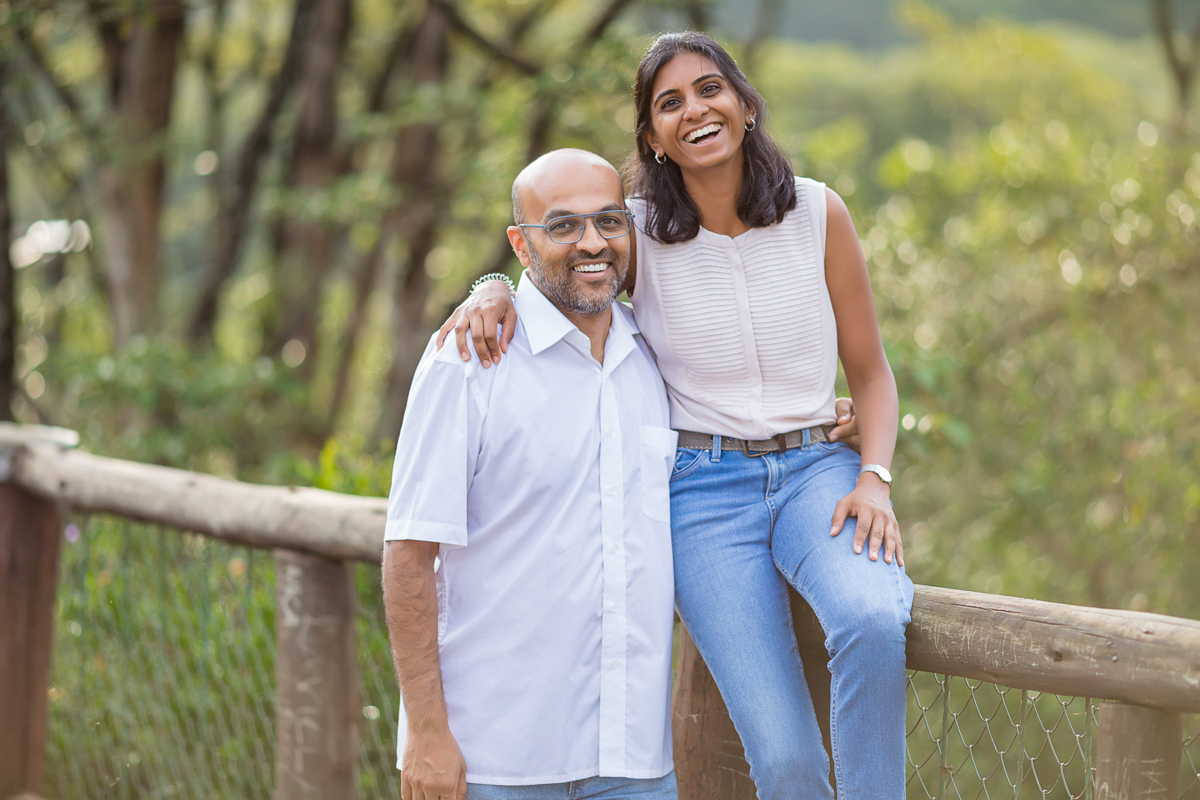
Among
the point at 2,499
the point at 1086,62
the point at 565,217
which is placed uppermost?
the point at 1086,62

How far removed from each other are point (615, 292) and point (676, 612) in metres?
0.64

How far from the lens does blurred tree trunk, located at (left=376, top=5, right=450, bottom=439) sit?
726 centimetres

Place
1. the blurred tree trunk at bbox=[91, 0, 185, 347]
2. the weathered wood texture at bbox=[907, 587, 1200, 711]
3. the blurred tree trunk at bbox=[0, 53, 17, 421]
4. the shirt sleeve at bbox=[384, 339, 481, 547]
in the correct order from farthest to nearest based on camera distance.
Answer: the blurred tree trunk at bbox=[91, 0, 185, 347]
the blurred tree trunk at bbox=[0, 53, 17, 421]
the shirt sleeve at bbox=[384, 339, 481, 547]
the weathered wood texture at bbox=[907, 587, 1200, 711]

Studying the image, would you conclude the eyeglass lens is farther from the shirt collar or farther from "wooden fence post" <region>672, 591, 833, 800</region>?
"wooden fence post" <region>672, 591, 833, 800</region>

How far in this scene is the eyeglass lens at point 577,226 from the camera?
6.53 feet

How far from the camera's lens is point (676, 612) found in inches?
84.7

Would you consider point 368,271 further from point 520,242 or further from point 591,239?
point 591,239

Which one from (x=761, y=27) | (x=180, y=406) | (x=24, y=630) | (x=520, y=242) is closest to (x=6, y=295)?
(x=180, y=406)

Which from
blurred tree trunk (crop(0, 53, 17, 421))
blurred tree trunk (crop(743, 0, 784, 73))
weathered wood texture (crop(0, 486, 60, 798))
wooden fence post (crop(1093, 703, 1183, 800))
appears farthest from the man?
blurred tree trunk (crop(0, 53, 17, 421))

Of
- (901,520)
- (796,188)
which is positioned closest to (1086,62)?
(901,520)

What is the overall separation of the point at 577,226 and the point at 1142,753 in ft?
4.06

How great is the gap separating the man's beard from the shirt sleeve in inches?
9.3

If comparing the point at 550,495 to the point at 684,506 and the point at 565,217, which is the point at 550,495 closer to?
the point at 684,506

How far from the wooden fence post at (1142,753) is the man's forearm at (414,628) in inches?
41.7
